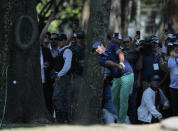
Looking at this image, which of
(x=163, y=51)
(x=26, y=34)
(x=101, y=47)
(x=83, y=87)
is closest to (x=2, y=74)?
(x=26, y=34)

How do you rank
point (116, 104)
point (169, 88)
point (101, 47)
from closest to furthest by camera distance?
point (101, 47), point (116, 104), point (169, 88)

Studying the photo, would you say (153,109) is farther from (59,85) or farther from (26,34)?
(26,34)

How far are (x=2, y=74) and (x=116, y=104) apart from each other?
2.75m

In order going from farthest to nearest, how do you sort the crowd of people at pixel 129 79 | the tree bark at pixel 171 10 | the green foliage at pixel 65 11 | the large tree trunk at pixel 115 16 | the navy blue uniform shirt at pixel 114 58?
the green foliage at pixel 65 11, the large tree trunk at pixel 115 16, the tree bark at pixel 171 10, the crowd of people at pixel 129 79, the navy blue uniform shirt at pixel 114 58

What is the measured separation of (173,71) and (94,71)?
6.40ft

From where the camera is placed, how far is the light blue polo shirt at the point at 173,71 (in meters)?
12.3

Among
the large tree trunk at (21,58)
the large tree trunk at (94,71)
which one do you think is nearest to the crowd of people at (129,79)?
the large tree trunk at (94,71)

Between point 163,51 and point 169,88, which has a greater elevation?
point 163,51

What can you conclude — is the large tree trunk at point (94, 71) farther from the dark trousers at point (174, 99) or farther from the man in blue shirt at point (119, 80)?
the dark trousers at point (174, 99)

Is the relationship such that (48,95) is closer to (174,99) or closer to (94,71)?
(94,71)

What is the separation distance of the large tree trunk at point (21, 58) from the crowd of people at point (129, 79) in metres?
0.76

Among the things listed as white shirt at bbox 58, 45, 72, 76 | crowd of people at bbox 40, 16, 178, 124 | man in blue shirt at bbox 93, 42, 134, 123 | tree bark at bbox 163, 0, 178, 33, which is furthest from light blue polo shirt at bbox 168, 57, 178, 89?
tree bark at bbox 163, 0, 178, 33

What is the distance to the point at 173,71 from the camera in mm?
12398

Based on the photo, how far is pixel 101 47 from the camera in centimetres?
1073
